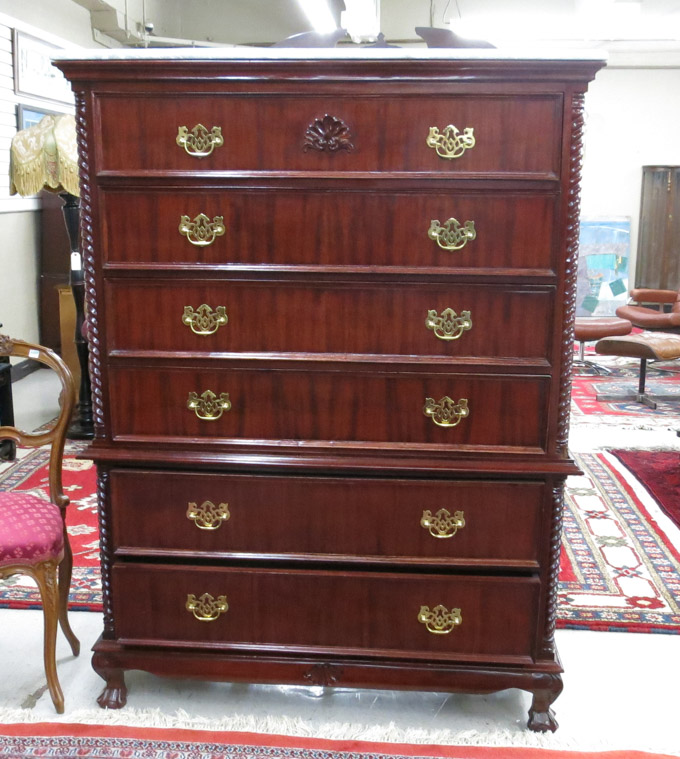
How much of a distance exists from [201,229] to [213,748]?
1383 mm

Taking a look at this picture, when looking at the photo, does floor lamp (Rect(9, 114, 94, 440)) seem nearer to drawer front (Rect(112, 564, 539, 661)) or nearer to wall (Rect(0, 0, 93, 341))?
wall (Rect(0, 0, 93, 341))

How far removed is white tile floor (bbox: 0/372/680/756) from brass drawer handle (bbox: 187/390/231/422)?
2.88ft

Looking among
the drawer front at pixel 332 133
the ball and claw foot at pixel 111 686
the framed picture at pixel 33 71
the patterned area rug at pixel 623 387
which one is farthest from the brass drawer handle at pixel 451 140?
the framed picture at pixel 33 71

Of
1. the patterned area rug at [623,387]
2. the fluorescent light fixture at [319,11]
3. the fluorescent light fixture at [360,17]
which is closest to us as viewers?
the patterned area rug at [623,387]

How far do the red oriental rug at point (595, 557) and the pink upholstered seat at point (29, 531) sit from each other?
747 millimetres

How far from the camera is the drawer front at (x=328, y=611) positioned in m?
2.24

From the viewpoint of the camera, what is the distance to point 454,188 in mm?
2029

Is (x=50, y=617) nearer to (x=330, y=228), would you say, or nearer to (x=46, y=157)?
(x=330, y=228)

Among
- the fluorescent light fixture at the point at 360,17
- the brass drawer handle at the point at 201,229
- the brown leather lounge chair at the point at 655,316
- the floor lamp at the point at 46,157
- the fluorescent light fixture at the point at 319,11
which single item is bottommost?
the brown leather lounge chair at the point at 655,316

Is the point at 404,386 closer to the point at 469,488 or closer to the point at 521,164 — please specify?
the point at 469,488

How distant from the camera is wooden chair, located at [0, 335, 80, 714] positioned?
2.23 m

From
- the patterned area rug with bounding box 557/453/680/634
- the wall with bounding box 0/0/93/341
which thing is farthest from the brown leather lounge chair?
the wall with bounding box 0/0/93/341

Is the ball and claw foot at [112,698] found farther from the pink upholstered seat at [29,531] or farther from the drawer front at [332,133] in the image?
the drawer front at [332,133]

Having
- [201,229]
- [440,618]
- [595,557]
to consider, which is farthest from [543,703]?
[201,229]
